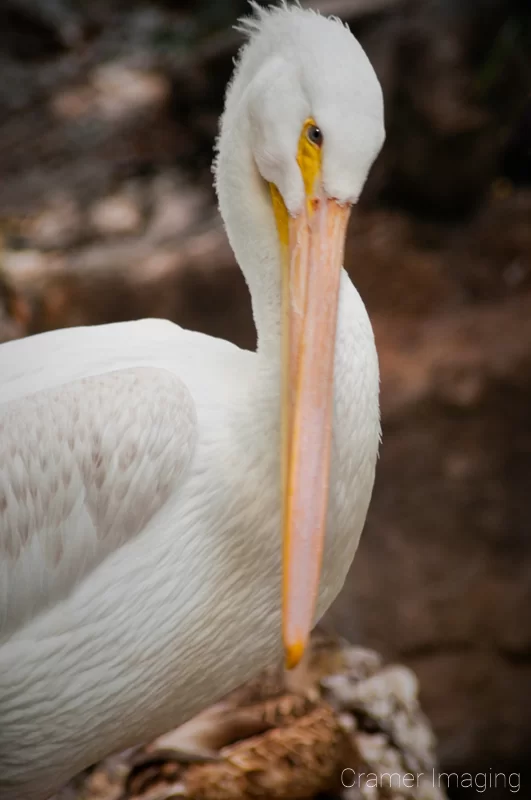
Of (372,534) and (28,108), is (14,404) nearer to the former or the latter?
(372,534)

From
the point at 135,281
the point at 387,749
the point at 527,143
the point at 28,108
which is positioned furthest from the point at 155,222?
the point at 387,749

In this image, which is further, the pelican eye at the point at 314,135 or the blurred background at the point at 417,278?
the blurred background at the point at 417,278

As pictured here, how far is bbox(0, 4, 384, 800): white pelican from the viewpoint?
1.11 metres

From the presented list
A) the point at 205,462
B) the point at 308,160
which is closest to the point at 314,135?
the point at 308,160

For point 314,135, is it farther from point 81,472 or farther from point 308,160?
point 81,472

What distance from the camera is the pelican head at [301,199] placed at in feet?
3.43

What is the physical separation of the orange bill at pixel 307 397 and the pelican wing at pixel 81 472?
175 millimetres

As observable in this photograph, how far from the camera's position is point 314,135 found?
1091 millimetres

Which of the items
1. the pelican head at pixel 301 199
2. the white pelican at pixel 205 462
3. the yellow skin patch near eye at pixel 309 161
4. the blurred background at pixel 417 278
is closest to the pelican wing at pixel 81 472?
the white pelican at pixel 205 462

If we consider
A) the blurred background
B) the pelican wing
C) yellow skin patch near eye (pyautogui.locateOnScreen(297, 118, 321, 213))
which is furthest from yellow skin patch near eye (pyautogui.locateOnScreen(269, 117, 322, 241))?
the blurred background

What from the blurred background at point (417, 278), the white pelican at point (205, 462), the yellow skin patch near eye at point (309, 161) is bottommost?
the white pelican at point (205, 462)

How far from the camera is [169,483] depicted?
1.18 meters

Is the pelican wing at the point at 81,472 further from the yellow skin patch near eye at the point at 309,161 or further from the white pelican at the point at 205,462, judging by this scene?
the yellow skin patch near eye at the point at 309,161

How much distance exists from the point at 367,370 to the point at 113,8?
12.9 ft
